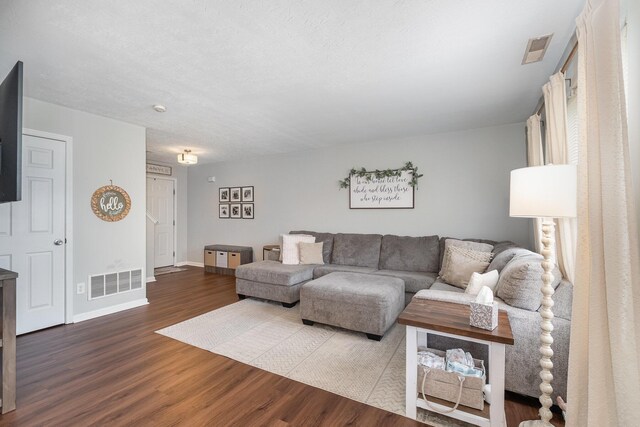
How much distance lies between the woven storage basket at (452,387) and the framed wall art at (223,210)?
5370 mm

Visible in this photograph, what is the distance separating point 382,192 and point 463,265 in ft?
6.02

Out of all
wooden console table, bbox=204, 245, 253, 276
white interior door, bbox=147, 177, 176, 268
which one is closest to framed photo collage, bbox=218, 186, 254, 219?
wooden console table, bbox=204, 245, 253, 276

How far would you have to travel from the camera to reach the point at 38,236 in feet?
9.75

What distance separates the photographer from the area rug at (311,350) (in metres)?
1.99

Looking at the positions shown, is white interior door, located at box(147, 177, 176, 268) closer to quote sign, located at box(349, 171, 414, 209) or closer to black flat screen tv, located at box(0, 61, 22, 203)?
quote sign, located at box(349, 171, 414, 209)

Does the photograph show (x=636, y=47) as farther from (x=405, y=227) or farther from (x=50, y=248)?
(x=50, y=248)

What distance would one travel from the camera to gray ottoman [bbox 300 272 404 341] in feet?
9.04

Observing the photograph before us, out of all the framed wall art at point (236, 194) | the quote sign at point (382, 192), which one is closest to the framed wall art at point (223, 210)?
the framed wall art at point (236, 194)

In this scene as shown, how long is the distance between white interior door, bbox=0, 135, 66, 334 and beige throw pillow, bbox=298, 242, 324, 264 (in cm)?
289

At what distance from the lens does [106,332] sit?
294 cm

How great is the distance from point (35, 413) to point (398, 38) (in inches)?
132

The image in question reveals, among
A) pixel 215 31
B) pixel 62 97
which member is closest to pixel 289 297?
pixel 215 31

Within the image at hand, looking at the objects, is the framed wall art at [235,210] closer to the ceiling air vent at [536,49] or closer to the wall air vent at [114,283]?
the wall air vent at [114,283]

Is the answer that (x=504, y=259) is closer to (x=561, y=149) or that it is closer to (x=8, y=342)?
(x=561, y=149)
